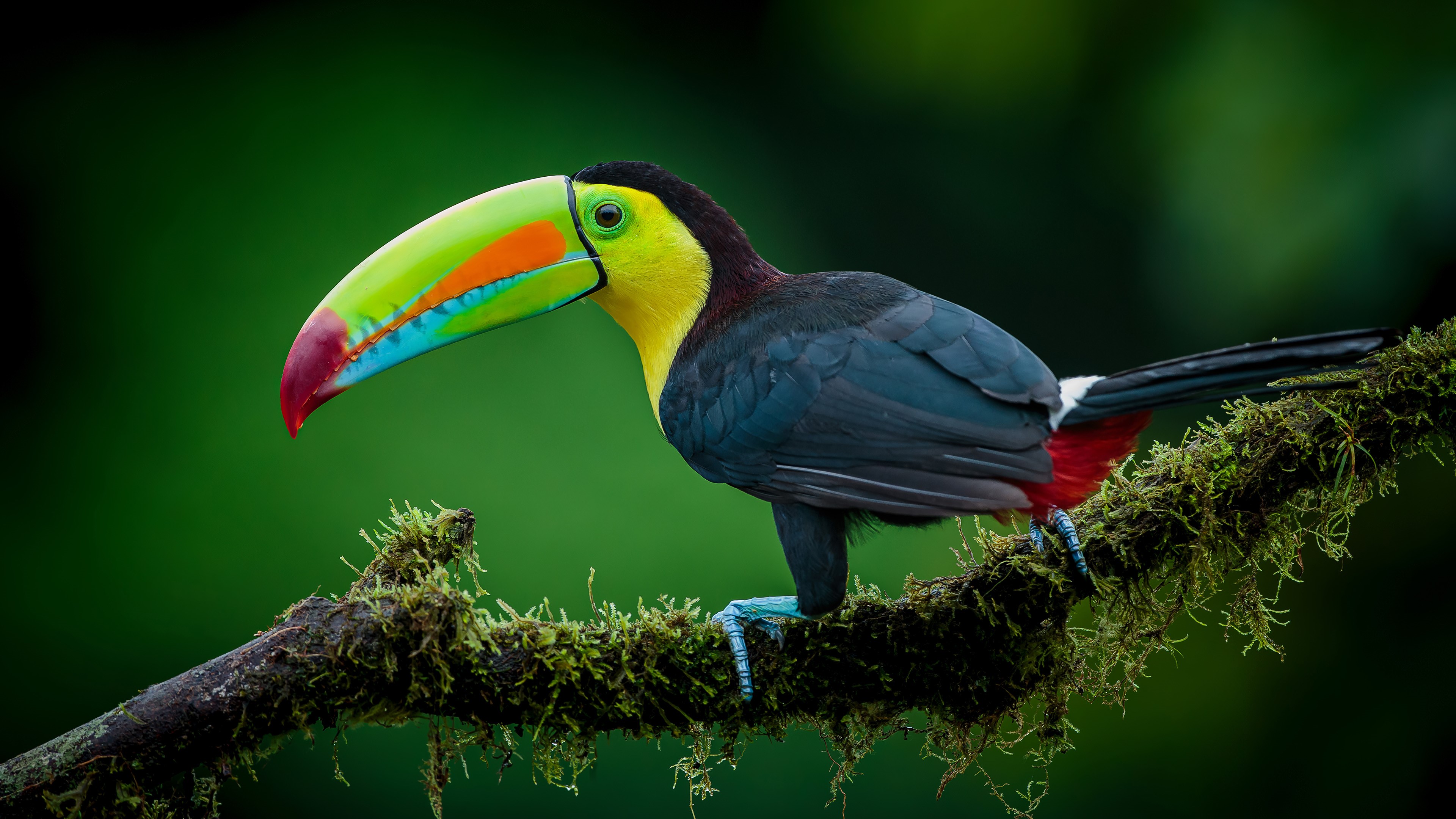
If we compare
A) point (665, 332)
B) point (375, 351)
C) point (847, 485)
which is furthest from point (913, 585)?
point (375, 351)

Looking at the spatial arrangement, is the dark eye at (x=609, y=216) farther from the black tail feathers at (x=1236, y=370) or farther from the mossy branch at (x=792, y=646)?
the black tail feathers at (x=1236, y=370)

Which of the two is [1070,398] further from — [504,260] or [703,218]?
[504,260]

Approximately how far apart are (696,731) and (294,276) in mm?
2446

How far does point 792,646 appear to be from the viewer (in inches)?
67.9

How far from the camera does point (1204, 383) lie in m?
1.47

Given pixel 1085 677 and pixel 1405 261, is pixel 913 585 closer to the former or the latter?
pixel 1085 677

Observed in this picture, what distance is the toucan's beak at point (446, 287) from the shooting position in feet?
6.31

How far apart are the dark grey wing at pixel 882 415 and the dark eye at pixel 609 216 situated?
1.23 ft

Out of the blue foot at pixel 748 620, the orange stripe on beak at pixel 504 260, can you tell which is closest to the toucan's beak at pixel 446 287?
the orange stripe on beak at pixel 504 260

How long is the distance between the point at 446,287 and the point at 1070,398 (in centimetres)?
123

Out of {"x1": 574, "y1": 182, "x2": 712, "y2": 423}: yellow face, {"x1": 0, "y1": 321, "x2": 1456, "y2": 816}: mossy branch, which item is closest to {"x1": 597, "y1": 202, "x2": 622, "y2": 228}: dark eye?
{"x1": 574, "y1": 182, "x2": 712, "y2": 423}: yellow face

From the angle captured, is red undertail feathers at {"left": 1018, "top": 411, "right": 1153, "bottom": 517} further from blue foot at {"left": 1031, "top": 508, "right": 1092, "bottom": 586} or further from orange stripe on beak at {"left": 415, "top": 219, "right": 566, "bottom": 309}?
orange stripe on beak at {"left": 415, "top": 219, "right": 566, "bottom": 309}

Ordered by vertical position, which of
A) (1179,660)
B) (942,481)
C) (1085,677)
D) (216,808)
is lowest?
(1179,660)

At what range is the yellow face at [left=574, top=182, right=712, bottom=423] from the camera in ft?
6.70
